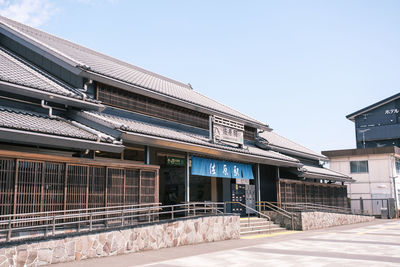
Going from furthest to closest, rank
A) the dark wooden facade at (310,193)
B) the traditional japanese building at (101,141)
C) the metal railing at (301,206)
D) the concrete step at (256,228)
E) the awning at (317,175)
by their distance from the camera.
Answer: the awning at (317,175) < the dark wooden facade at (310,193) < the metal railing at (301,206) < the concrete step at (256,228) < the traditional japanese building at (101,141)

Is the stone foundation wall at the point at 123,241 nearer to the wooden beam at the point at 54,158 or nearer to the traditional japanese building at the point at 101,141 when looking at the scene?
the traditional japanese building at the point at 101,141

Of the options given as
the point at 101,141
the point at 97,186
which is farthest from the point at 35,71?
the point at 97,186

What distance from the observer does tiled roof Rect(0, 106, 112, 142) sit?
1128 cm

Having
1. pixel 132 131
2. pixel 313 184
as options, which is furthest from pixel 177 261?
pixel 313 184

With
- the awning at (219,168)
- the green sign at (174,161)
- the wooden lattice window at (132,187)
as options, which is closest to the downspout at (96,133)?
the wooden lattice window at (132,187)

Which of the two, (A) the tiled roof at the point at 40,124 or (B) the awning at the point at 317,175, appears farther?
(B) the awning at the point at 317,175

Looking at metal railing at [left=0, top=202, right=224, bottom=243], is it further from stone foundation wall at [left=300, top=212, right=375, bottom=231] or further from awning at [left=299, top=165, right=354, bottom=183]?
awning at [left=299, top=165, right=354, bottom=183]

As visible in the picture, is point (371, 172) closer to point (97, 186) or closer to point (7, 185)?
point (97, 186)

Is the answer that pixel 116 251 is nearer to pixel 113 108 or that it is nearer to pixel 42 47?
pixel 113 108

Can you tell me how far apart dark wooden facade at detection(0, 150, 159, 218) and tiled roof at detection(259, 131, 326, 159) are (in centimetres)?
1488

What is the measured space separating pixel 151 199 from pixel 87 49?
38.7 feet

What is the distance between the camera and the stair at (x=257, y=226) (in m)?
19.6

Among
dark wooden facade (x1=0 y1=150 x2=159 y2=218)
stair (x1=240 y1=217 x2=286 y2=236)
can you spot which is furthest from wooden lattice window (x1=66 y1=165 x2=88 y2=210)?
stair (x1=240 y1=217 x2=286 y2=236)

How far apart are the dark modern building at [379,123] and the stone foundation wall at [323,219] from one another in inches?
977
